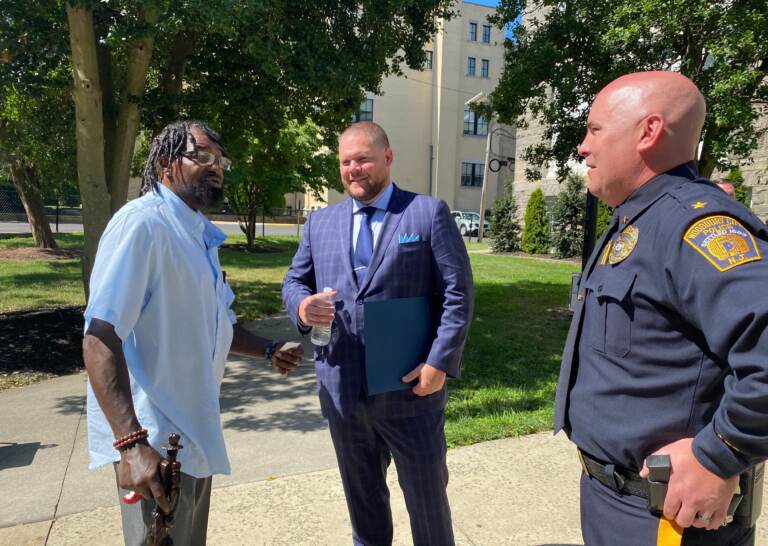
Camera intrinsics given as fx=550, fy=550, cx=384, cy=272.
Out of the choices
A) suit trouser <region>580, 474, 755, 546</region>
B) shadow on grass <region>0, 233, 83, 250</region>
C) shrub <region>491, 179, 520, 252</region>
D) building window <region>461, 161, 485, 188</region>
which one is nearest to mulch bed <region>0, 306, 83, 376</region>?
suit trouser <region>580, 474, 755, 546</region>

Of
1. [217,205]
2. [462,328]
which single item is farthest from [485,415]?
[217,205]

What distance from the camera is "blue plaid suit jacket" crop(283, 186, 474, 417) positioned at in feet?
8.00

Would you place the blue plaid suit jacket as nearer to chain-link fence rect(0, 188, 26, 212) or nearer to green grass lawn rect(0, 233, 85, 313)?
green grass lawn rect(0, 233, 85, 313)

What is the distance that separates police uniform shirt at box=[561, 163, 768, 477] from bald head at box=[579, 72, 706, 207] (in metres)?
0.05

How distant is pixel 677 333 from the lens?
4.71ft

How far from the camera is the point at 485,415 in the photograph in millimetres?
4898

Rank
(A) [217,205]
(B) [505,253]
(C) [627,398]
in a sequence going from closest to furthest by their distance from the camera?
(C) [627,398], (A) [217,205], (B) [505,253]

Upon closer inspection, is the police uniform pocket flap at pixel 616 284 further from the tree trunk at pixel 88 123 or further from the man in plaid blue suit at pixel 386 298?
the tree trunk at pixel 88 123

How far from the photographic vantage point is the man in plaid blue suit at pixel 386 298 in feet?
8.00

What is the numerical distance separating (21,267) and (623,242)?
15.3m

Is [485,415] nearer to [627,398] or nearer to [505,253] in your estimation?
[627,398]

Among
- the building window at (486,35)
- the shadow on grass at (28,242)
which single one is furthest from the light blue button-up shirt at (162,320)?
the building window at (486,35)

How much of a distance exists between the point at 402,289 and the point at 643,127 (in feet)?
4.01

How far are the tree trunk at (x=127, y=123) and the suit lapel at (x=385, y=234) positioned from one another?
5417mm
